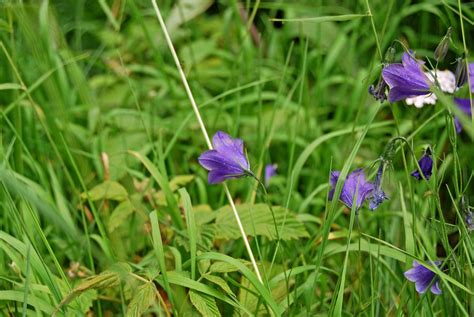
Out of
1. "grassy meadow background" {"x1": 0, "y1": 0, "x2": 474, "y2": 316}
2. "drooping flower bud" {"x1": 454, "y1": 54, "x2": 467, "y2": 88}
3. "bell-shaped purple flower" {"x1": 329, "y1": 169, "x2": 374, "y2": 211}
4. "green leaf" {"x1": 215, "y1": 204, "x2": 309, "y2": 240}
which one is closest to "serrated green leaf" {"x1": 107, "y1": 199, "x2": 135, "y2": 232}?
"grassy meadow background" {"x1": 0, "y1": 0, "x2": 474, "y2": 316}

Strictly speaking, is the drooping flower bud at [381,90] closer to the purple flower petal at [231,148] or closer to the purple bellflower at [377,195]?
the purple bellflower at [377,195]

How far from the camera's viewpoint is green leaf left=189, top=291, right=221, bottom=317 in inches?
60.2

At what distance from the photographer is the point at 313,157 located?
104 inches

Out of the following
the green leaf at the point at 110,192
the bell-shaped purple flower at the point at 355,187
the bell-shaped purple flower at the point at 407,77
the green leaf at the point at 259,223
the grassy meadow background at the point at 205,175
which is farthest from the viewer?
the green leaf at the point at 110,192

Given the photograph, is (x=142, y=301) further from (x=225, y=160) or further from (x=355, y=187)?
(x=355, y=187)

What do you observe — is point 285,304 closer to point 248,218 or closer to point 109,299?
point 248,218

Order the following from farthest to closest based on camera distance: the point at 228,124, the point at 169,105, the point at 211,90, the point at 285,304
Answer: the point at 211,90 → the point at 169,105 → the point at 228,124 → the point at 285,304

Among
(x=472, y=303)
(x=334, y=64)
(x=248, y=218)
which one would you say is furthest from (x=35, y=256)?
(x=334, y=64)

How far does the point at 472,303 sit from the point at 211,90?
165cm

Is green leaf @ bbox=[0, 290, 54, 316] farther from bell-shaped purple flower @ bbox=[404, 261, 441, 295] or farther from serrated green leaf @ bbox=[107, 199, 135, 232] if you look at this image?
bell-shaped purple flower @ bbox=[404, 261, 441, 295]

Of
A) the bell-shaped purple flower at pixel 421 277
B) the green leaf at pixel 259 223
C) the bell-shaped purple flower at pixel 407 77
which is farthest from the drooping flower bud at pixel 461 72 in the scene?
the green leaf at pixel 259 223

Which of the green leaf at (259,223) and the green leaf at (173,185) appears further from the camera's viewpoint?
the green leaf at (173,185)

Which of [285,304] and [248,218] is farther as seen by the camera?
[248,218]

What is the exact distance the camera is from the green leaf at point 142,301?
1472 mm
